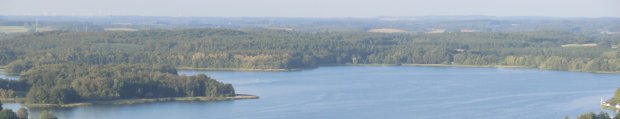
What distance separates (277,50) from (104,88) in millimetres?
12379

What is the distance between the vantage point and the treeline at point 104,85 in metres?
18.8

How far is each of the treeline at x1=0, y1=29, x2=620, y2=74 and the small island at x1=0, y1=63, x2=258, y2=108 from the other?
15.3 feet

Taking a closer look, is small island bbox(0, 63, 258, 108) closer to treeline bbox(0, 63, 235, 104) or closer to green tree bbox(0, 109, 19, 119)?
treeline bbox(0, 63, 235, 104)

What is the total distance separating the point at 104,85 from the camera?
63.7 ft

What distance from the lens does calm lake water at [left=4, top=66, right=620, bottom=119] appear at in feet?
58.5

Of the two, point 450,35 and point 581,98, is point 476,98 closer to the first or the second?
point 581,98

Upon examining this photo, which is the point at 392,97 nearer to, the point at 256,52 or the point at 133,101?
the point at 133,101

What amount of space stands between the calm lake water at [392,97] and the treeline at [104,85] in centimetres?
48

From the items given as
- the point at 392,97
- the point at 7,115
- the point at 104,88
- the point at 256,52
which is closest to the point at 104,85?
the point at 104,88

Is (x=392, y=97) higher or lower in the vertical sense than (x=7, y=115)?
lower

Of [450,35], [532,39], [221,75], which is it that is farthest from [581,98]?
[450,35]

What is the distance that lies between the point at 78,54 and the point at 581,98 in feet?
36.3

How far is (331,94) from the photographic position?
68.9 ft

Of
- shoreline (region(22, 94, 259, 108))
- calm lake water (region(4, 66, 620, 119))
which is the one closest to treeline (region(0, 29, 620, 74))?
calm lake water (region(4, 66, 620, 119))
